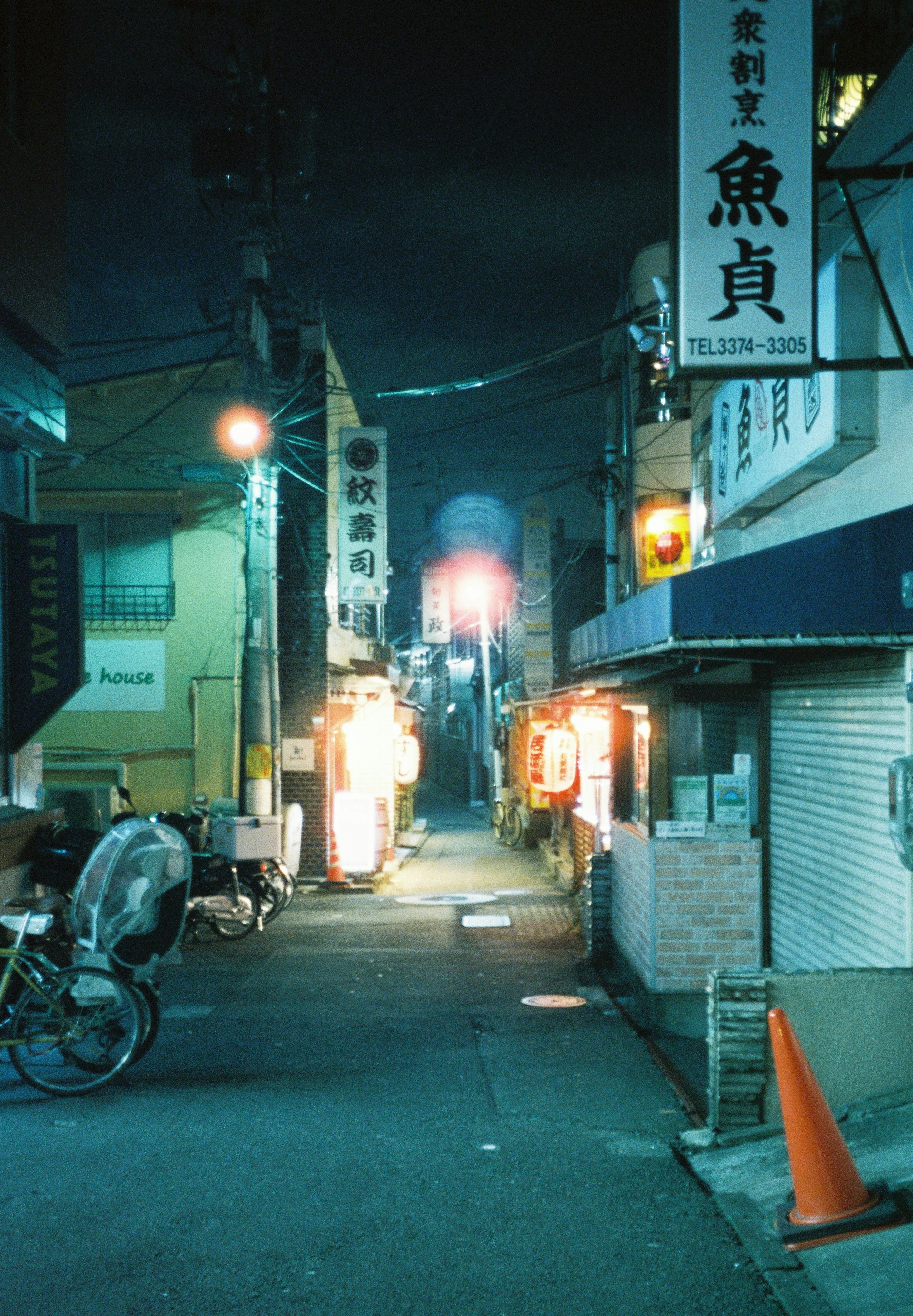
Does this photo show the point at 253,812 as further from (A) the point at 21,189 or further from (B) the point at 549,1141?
(B) the point at 549,1141

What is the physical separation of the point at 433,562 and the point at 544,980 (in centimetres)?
2223

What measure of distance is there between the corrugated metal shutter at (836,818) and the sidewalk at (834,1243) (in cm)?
126

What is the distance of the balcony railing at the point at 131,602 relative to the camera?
66.4 ft

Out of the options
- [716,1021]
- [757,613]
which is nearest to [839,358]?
[757,613]

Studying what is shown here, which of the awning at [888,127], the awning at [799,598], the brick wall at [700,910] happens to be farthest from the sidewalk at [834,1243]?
the awning at [888,127]

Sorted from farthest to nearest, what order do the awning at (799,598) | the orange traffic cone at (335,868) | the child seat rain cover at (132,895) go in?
the orange traffic cone at (335,868), the child seat rain cover at (132,895), the awning at (799,598)

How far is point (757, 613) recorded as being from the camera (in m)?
7.19

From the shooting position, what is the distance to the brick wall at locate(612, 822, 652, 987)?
1077cm

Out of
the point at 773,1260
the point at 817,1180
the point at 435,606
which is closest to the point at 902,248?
the point at 817,1180

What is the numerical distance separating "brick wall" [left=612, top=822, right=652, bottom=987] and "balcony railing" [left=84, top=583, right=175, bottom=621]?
10137mm

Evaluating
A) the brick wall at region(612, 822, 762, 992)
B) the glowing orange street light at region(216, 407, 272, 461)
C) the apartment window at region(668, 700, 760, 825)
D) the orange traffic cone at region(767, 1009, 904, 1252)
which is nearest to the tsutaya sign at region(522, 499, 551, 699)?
the glowing orange street light at region(216, 407, 272, 461)

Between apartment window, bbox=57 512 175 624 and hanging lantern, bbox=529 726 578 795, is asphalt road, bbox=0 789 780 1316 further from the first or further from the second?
hanging lantern, bbox=529 726 578 795

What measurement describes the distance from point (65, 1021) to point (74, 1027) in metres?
0.08

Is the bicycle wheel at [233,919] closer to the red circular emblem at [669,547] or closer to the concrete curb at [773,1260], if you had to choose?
the red circular emblem at [669,547]
